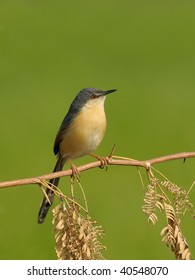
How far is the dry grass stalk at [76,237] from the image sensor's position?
2582 millimetres

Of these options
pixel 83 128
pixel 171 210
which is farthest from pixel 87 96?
pixel 171 210

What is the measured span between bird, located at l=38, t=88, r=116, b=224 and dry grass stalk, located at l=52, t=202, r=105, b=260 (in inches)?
94.1

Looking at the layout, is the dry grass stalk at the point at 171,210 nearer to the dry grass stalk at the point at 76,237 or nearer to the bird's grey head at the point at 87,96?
the dry grass stalk at the point at 76,237

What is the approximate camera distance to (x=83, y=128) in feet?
17.0

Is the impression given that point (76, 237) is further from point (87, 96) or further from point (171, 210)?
point (87, 96)

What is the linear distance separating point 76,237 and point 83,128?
261 cm

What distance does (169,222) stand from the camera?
9.01 feet

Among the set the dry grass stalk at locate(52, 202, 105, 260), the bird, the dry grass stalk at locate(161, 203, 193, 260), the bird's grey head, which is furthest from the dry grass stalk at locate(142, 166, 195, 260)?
the bird's grey head

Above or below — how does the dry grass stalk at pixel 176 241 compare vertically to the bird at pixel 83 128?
below

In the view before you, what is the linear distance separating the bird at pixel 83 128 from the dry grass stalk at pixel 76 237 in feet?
7.84

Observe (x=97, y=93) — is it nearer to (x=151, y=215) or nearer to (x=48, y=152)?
(x=151, y=215)

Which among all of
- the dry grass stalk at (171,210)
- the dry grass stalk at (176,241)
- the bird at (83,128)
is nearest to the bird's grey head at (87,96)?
the bird at (83,128)
